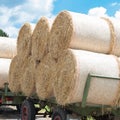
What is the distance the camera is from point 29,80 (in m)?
9.74

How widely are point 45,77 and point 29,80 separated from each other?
109cm

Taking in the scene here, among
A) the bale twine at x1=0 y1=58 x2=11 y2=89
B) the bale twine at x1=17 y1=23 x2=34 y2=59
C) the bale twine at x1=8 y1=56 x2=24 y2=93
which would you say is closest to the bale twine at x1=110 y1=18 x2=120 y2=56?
the bale twine at x1=17 y1=23 x2=34 y2=59

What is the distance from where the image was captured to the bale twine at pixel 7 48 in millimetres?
13117

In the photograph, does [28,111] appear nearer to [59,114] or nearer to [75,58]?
[59,114]

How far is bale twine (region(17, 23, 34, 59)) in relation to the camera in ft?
33.7

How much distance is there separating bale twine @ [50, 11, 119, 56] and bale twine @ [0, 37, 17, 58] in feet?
16.3

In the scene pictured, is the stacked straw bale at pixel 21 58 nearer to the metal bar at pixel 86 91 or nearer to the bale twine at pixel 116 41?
the bale twine at pixel 116 41

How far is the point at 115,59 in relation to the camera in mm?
7938

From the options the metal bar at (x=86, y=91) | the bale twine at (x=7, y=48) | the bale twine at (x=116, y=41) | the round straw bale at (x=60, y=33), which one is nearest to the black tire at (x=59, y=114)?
the metal bar at (x=86, y=91)

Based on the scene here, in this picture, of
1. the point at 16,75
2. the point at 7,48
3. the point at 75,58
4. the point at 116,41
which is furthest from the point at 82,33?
the point at 7,48

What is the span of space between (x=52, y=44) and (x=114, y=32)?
1.37m

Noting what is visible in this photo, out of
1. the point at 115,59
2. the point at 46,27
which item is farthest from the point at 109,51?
the point at 46,27

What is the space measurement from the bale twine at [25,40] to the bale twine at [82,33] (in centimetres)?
193

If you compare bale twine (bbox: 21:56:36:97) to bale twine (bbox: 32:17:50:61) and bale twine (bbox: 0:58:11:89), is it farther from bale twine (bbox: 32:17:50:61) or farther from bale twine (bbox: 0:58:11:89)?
bale twine (bbox: 0:58:11:89)
